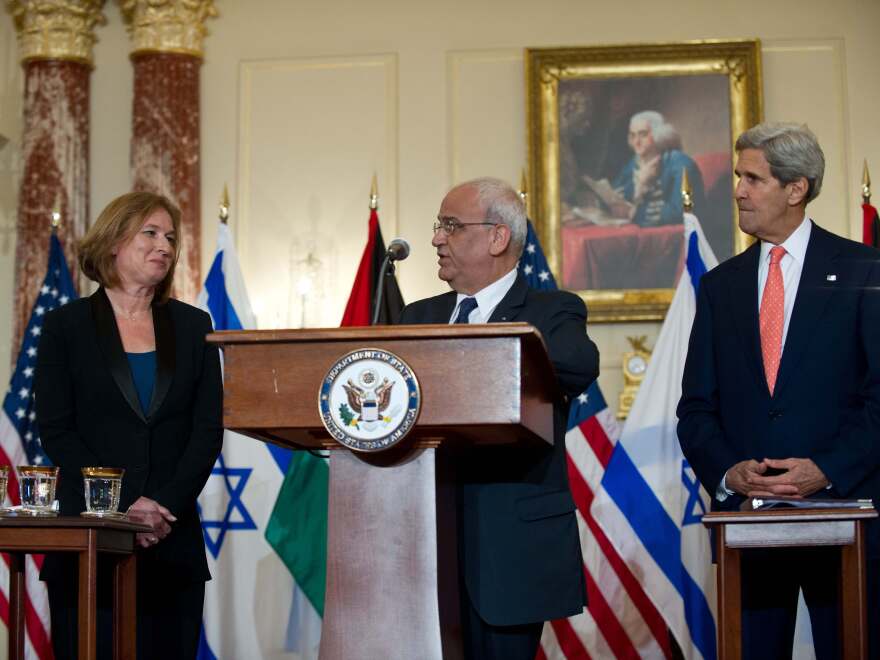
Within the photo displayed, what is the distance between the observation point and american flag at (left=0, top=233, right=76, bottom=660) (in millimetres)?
5547

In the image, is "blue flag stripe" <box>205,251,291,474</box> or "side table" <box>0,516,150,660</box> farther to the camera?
"blue flag stripe" <box>205,251,291,474</box>

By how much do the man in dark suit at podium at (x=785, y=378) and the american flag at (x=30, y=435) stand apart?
10.7 feet

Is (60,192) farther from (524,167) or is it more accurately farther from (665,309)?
(665,309)

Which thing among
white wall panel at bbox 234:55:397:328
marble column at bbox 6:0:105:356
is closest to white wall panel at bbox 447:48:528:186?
white wall panel at bbox 234:55:397:328

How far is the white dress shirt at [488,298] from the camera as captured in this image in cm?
301

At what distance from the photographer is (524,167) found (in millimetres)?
7145

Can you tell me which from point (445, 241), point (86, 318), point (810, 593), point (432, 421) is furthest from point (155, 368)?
point (810, 593)

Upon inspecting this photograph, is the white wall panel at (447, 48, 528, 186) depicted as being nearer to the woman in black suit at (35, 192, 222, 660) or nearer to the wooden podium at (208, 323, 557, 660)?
the woman in black suit at (35, 192, 222, 660)

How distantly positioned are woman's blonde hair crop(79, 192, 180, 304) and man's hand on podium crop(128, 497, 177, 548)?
2.14ft

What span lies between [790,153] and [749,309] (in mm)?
416

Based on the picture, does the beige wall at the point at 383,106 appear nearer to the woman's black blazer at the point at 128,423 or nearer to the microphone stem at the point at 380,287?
the woman's black blazer at the point at 128,423

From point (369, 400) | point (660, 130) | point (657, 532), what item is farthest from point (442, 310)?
point (660, 130)

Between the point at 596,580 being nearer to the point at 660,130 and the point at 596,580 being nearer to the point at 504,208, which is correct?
the point at 504,208

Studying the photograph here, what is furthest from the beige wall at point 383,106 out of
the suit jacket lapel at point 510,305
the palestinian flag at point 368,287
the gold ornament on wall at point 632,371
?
the suit jacket lapel at point 510,305
